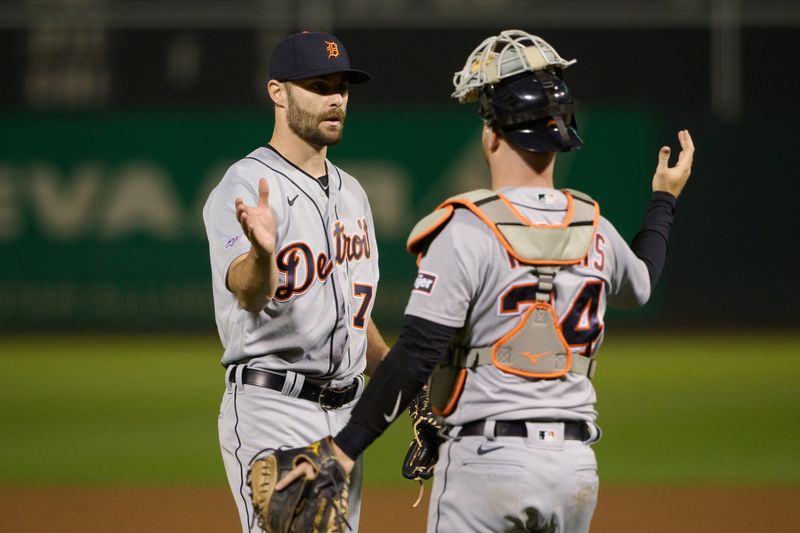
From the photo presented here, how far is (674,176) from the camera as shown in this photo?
3465mm

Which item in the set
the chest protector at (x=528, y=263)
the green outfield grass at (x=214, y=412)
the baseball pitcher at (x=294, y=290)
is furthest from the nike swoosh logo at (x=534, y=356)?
the green outfield grass at (x=214, y=412)

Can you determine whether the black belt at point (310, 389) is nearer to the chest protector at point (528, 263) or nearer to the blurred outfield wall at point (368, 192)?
the chest protector at point (528, 263)

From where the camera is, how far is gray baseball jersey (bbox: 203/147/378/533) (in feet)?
12.1

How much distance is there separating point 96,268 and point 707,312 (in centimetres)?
762

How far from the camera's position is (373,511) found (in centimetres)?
675

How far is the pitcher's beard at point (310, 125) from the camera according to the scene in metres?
3.92

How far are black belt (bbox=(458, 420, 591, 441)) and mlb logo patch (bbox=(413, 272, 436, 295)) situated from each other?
357 mm

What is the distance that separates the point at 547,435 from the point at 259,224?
1007mm

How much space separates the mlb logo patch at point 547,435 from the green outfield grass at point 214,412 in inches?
191

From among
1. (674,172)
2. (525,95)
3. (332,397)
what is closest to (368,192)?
(332,397)

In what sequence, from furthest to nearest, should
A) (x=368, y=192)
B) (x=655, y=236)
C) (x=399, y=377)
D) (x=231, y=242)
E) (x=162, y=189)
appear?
1. (x=368, y=192)
2. (x=162, y=189)
3. (x=231, y=242)
4. (x=655, y=236)
5. (x=399, y=377)

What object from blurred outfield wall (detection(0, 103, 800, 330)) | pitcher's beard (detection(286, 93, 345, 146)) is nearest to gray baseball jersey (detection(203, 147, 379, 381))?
pitcher's beard (detection(286, 93, 345, 146))

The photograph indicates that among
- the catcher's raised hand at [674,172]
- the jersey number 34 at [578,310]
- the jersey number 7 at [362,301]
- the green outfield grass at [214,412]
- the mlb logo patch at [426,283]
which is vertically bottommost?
the green outfield grass at [214,412]

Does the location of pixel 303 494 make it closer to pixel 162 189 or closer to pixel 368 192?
pixel 368 192
